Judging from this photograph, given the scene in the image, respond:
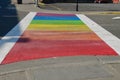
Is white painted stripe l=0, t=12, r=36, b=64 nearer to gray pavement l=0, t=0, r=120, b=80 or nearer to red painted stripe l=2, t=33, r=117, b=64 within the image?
red painted stripe l=2, t=33, r=117, b=64

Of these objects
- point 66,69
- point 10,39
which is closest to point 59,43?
point 10,39

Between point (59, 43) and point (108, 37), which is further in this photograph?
point (108, 37)

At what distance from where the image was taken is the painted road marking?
35.7 feet

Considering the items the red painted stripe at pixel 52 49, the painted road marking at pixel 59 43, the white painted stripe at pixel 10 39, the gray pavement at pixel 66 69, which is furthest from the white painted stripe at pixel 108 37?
the white painted stripe at pixel 10 39

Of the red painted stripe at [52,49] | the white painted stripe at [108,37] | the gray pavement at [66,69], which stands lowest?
the white painted stripe at [108,37]

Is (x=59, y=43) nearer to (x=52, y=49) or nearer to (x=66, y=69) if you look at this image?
(x=52, y=49)

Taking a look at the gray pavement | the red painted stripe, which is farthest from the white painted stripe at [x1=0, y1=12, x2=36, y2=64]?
the gray pavement

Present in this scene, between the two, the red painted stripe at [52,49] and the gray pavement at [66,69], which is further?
the red painted stripe at [52,49]

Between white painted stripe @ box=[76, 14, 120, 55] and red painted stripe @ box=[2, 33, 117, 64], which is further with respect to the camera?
white painted stripe @ box=[76, 14, 120, 55]

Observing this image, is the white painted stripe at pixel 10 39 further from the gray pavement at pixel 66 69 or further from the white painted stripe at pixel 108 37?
the white painted stripe at pixel 108 37

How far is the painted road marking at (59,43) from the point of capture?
10.9 metres

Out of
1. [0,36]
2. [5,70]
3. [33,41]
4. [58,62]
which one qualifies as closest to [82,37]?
[33,41]

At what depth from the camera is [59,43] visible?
12.8m

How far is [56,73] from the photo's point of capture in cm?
826
